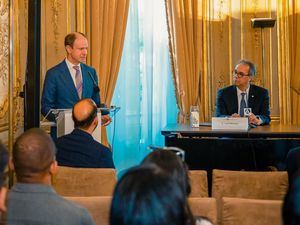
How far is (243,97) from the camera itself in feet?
16.3

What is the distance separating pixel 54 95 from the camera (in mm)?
4301

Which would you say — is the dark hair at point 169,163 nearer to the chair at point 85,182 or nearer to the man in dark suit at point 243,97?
the chair at point 85,182

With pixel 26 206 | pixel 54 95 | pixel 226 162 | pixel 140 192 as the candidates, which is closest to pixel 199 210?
pixel 26 206

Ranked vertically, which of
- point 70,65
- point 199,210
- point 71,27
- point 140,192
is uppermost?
point 71,27

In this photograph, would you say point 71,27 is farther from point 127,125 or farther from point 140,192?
point 140,192

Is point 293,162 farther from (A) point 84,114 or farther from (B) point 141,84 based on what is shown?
(B) point 141,84

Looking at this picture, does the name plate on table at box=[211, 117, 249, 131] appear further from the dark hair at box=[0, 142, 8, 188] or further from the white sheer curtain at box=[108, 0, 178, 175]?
the dark hair at box=[0, 142, 8, 188]

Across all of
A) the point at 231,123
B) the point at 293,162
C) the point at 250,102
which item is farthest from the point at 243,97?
the point at 293,162

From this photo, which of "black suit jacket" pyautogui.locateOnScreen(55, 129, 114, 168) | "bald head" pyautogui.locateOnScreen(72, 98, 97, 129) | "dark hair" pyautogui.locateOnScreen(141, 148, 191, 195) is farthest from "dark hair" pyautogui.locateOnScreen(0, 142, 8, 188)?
"bald head" pyautogui.locateOnScreen(72, 98, 97, 129)

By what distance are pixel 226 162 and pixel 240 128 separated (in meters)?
Result: 0.34

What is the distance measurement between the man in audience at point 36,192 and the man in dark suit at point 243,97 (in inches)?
128

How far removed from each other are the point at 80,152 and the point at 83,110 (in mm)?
311

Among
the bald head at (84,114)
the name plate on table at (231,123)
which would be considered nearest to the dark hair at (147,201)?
the bald head at (84,114)

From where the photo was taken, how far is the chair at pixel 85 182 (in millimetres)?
2613
